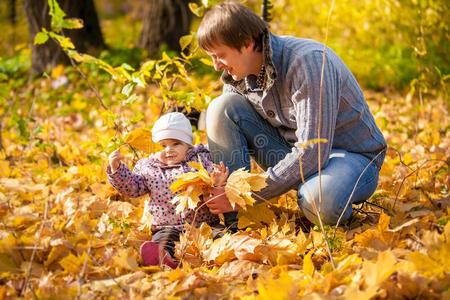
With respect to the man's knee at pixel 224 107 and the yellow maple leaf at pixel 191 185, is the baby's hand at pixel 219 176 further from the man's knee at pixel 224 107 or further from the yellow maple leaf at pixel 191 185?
the man's knee at pixel 224 107

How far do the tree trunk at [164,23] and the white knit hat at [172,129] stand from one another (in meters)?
3.92

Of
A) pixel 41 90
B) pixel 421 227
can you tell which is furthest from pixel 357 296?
pixel 41 90

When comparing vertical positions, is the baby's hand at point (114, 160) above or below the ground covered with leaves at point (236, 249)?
above

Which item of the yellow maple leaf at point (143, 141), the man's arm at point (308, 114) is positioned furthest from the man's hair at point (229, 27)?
the yellow maple leaf at point (143, 141)

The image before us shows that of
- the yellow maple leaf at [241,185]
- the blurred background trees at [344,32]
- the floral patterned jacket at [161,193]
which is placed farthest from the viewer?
the blurred background trees at [344,32]

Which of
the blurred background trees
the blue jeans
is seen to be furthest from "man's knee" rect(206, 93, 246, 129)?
the blurred background trees

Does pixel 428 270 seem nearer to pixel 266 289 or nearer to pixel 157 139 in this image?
pixel 266 289

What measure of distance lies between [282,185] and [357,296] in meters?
0.71

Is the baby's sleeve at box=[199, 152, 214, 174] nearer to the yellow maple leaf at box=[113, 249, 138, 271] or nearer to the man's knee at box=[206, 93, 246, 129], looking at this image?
the man's knee at box=[206, 93, 246, 129]

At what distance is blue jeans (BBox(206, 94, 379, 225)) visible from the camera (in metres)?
1.74

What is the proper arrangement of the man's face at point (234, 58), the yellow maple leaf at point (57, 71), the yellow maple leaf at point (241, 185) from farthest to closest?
1. the yellow maple leaf at point (57, 71)
2. the man's face at point (234, 58)
3. the yellow maple leaf at point (241, 185)

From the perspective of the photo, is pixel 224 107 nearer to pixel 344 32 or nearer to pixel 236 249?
pixel 236 249

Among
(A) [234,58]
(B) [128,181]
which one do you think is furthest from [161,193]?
(A) [234,58]

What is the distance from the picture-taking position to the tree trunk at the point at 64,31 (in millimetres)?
4785
